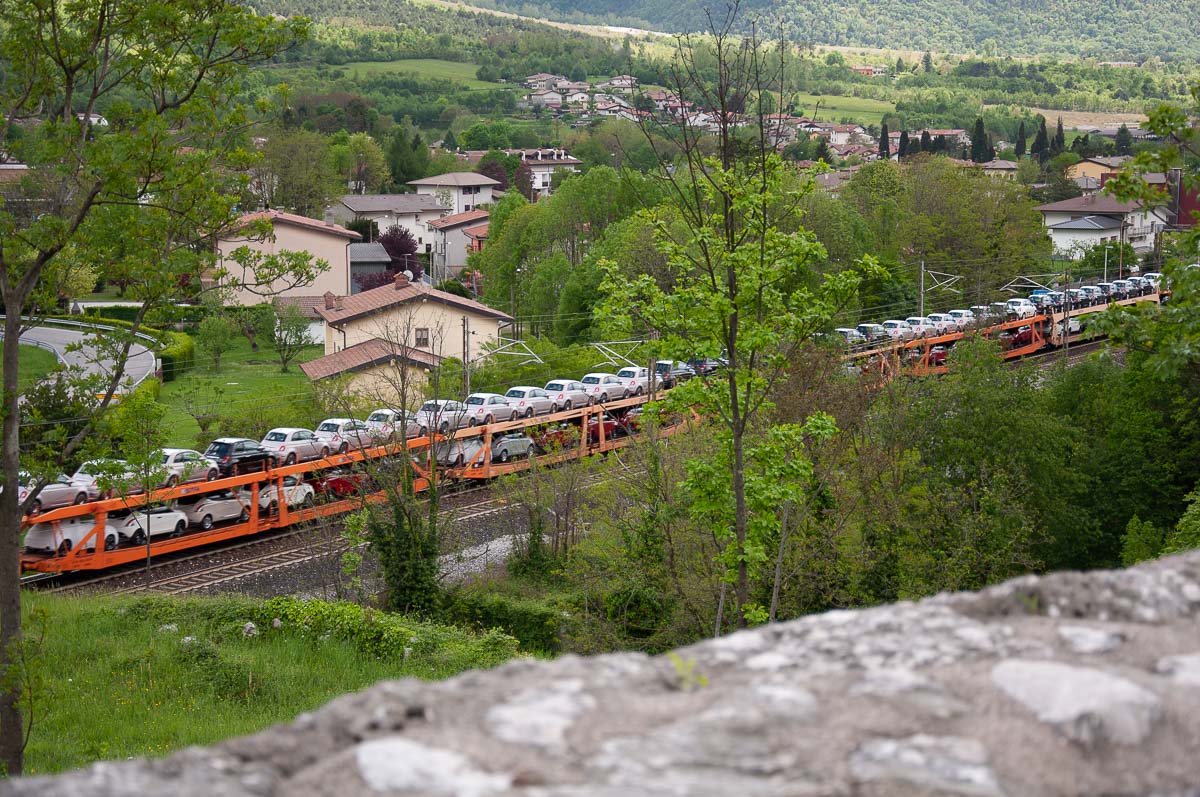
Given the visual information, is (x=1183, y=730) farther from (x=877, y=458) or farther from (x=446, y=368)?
(x=446, y=368)

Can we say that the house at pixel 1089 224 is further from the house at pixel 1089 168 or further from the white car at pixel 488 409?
the white car at pixel 488 409

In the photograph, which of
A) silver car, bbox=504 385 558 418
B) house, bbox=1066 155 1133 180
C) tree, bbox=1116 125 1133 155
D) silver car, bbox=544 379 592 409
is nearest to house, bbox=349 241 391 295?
silver car, bbox=544 379 592 409

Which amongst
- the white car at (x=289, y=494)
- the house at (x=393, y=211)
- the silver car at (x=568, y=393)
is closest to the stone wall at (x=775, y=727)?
the white car at (x=289, y=494)

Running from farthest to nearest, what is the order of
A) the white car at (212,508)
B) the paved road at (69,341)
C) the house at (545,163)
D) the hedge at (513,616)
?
the house at (545,163)
the paved road at (69,341)
the white car at (212,508)
the hedge at (513,616)

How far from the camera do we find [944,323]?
187ft

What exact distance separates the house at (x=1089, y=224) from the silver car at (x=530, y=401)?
204 feet

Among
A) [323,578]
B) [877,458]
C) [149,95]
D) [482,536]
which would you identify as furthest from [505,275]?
[149,95]

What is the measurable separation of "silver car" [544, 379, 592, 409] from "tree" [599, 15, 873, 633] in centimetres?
3220

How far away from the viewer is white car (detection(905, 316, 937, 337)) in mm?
54759

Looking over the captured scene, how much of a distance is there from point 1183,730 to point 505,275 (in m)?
71.9

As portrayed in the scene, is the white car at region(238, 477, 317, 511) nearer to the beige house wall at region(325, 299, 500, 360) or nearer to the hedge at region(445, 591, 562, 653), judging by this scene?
the hedge at region(445, 591, 562, 653)

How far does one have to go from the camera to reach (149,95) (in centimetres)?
1166

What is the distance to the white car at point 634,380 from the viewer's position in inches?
1812

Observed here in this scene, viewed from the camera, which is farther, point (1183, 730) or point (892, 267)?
point (892, 267)
